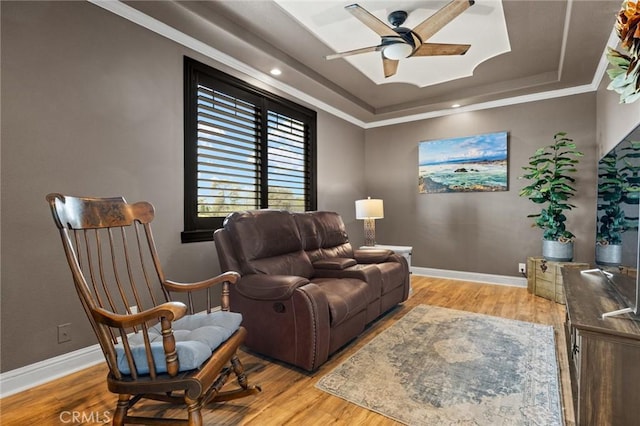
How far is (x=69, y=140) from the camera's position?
6.99 ft

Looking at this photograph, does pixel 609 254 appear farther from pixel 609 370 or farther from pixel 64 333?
pixel 64 333

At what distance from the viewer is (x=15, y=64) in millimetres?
1913

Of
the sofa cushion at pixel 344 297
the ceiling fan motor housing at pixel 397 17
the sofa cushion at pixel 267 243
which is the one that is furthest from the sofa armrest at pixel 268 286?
the ceiling fan motor housing at pixel 397 17

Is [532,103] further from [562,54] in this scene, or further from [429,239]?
[429,239]

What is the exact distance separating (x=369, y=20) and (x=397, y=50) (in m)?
0.53

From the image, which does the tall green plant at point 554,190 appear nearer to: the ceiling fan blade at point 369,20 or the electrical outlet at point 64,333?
the ceiling fan blade at point 369,20

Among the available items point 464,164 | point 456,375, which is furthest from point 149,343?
point 464,164

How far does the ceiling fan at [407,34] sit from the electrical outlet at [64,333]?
289 centimetres

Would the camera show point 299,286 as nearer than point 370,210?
Yes

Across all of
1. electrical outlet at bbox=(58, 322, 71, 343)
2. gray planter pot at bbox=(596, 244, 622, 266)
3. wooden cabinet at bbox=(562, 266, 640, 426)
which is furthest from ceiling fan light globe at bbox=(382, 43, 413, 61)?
electrical outlet at bbox=(58, 322, 71, 343)

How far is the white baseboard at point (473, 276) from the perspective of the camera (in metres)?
4.38

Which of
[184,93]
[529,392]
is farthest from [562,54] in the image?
[184,93]

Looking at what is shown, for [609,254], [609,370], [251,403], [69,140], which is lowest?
[251,403]

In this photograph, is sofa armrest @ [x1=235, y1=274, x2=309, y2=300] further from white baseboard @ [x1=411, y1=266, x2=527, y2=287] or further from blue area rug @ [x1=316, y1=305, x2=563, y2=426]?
white baseboard @ [x1=411, y1=266, x2=527, y2=287]
